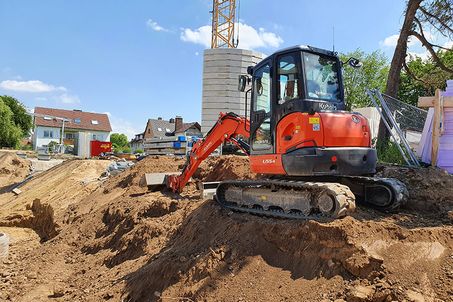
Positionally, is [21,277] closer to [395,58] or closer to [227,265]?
[227,265]

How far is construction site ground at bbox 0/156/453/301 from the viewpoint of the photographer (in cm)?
396

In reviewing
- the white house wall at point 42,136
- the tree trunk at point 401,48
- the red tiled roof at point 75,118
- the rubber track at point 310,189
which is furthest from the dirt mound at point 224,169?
the white house wall at point 42,136

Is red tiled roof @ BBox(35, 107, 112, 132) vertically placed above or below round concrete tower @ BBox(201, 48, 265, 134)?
above

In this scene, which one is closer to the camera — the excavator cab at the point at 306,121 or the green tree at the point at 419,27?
the excavator cab at the point at 306,121

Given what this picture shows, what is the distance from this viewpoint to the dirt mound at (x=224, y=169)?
9.38m

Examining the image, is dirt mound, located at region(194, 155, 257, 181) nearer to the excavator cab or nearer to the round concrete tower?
the excavator cab

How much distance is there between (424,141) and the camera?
7750 millimetres

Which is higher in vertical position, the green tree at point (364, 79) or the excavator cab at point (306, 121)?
the green tree at point (364, 79)

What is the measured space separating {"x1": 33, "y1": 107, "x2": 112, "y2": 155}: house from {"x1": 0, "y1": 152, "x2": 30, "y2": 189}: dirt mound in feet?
106

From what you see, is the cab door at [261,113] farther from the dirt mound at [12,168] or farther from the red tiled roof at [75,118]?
the red tiled roof at [75,118]

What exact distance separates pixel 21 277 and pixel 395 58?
426 inches

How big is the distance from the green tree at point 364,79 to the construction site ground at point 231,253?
25.9 m

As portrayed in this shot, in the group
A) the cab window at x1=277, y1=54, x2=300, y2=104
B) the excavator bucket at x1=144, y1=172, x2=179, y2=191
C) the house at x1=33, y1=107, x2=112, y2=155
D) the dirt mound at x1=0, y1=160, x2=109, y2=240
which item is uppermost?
the house at x1=33, y1=107, x2=112, y2=155

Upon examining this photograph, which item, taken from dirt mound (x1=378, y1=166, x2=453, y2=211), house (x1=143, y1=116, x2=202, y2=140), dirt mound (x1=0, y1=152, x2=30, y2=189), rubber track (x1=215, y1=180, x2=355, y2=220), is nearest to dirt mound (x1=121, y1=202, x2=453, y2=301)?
rubber track (x1=215, y1=180, x2=355, y2=220)
